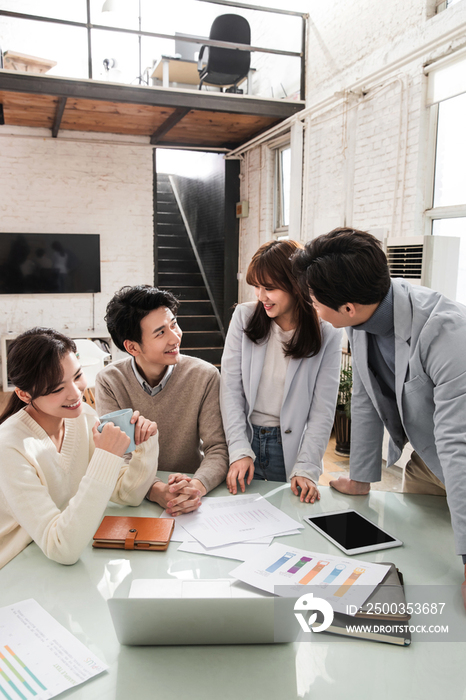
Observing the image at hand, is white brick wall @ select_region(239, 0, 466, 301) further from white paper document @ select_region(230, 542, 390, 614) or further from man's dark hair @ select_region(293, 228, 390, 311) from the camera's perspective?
white paper document @ select_region(230, 542, 390, 614)

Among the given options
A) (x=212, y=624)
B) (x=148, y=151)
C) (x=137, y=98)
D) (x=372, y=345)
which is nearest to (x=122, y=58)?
(x=148, y=151)

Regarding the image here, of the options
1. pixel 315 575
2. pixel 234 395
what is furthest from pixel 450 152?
pixel 315 575

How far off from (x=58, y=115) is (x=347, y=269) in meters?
5.23

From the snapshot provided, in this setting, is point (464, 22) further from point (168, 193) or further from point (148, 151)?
point (168, 193)

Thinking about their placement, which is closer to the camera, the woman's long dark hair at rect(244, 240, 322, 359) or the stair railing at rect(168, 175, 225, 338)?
the woman's long dark hair at rect(244, 240, 322, 359)

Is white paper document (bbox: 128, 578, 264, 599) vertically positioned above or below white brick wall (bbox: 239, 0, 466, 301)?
below

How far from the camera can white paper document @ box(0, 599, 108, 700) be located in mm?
832

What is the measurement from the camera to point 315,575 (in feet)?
3.59

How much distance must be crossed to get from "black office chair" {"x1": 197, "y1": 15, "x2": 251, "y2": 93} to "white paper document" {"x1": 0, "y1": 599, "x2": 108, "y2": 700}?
16.9 feet

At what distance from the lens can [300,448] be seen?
1.87 meters

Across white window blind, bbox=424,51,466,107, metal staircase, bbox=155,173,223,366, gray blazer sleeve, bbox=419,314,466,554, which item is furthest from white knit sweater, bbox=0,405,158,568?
metal staircase, bbox=155,173,223,366

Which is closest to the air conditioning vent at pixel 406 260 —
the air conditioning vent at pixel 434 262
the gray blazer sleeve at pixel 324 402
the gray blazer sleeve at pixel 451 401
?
the air conditioning vent at pixel 434 262

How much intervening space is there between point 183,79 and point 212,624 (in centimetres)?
630

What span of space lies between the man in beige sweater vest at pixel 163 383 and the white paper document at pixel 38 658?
0.80 m
